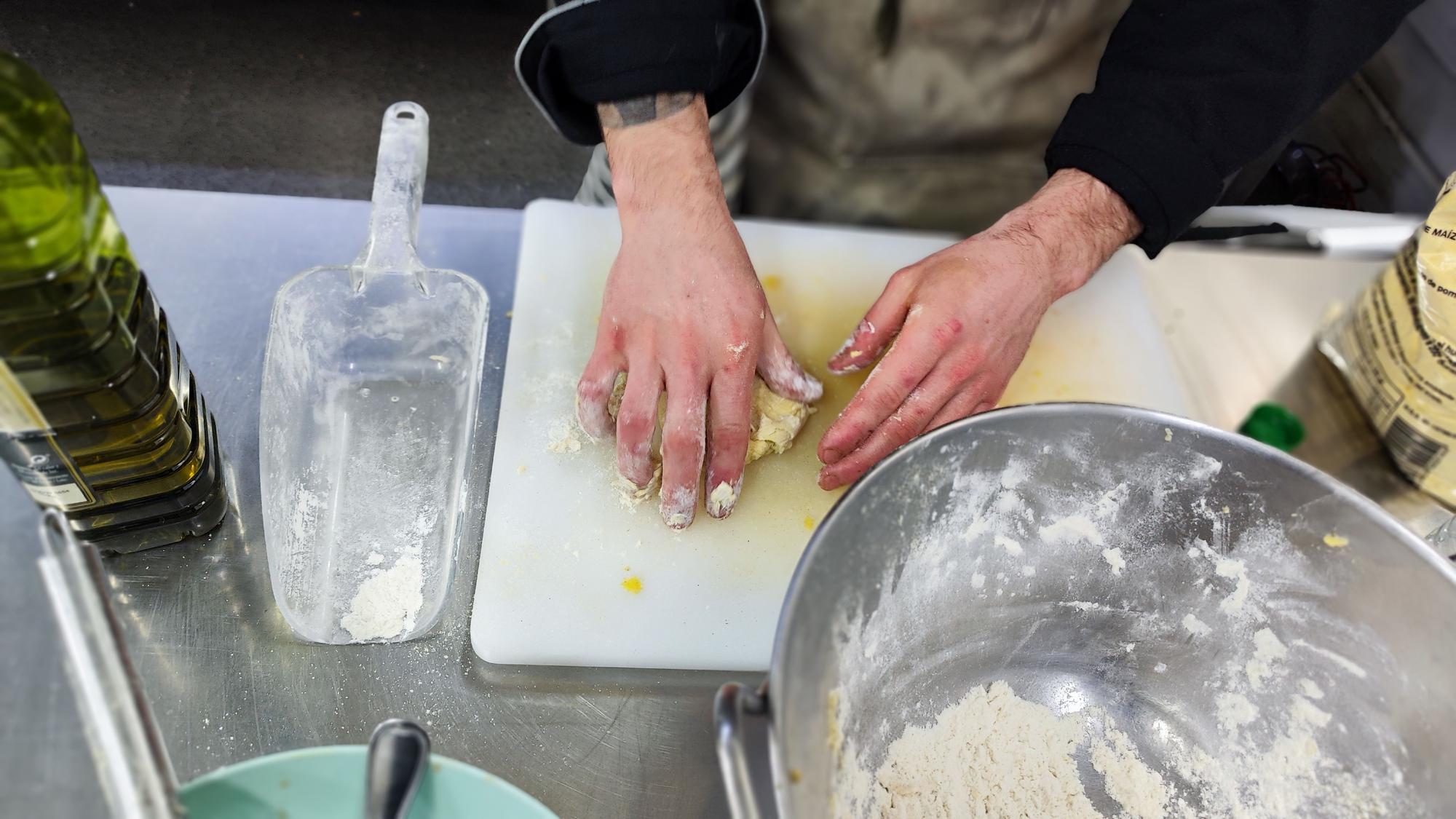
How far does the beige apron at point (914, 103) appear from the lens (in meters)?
1.11

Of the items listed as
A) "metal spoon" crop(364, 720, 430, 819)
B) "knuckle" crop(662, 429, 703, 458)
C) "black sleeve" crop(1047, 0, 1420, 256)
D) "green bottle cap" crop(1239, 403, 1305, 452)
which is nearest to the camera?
"metal spoon" crop(364, 720, 430, 819)

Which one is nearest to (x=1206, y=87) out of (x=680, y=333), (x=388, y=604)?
(x=680, y=333)

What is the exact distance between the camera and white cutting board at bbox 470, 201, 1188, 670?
83 cm

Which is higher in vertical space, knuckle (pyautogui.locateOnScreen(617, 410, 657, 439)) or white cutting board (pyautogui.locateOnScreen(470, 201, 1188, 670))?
knuckle (pyautogui.locateOnScreen(617, 410, 657, 439))

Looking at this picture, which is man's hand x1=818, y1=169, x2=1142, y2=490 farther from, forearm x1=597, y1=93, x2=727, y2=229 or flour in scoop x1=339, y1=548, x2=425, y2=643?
flour in scoop x1=339, y1=548, x2=425, y2=643

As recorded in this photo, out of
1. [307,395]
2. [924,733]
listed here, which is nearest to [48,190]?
[307,395]

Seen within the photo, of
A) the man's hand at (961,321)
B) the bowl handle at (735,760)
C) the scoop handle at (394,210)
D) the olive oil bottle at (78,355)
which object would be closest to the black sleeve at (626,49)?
the scoop handle at (394,210)

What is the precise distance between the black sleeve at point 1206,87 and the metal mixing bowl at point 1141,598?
35 cm

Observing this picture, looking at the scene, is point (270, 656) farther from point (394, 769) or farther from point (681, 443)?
point (681, 443)

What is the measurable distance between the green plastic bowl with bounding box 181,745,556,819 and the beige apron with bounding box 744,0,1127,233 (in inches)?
37.6

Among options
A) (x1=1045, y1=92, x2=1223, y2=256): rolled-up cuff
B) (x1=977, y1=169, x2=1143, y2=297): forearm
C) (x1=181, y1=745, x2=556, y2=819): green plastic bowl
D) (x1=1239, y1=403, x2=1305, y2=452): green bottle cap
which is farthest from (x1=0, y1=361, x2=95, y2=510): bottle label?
(x1=1239, y1=403, x2=1305, y2=452): green bottle cap

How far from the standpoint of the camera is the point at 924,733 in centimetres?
77

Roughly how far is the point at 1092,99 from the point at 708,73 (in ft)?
1.39

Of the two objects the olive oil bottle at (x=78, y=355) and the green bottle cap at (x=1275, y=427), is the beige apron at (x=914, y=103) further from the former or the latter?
the olive oil bottle at (x=78, y=355)
